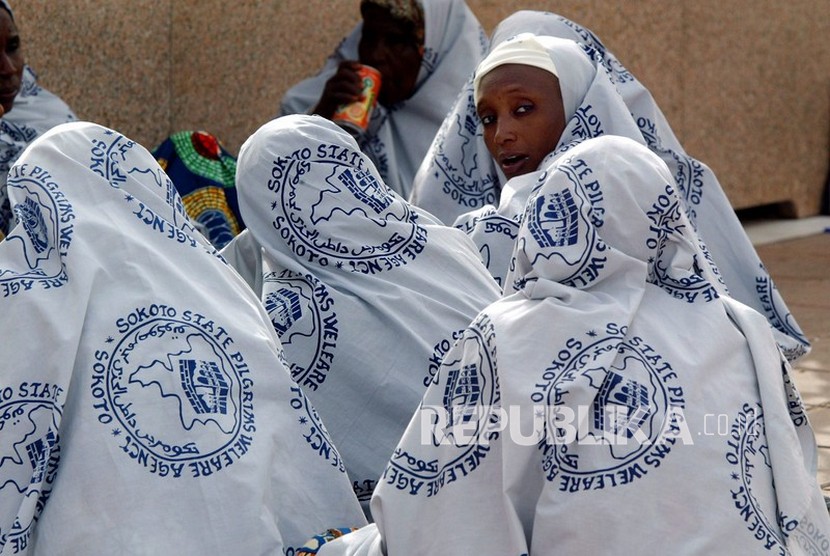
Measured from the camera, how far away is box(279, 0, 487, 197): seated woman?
19.1 feet

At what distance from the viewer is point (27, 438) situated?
2.45m

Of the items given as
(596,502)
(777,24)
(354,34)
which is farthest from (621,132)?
(777,24)

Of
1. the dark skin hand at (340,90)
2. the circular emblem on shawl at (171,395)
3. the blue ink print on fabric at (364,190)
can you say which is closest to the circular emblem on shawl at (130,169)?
the circular emblem on shawl at (171,395)

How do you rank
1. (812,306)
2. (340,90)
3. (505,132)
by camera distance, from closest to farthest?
1. (505,132)
2. (340,90)
3. (812,306)

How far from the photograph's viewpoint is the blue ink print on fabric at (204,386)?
8.24 ft

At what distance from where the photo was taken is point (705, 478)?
2193mm

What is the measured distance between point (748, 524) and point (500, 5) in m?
5.49

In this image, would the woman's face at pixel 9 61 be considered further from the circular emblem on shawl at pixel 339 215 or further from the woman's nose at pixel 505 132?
the circular emblem on shawl at pixel 339 215

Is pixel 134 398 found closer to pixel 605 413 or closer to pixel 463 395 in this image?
pixel 463 395

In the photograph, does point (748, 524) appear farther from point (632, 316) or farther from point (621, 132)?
point (621, 132)

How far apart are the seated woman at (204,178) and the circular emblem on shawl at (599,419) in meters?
3.08

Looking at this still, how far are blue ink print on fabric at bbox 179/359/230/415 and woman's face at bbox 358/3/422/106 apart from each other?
3403 mm

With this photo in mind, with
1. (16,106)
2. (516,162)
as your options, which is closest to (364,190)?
(516,162)

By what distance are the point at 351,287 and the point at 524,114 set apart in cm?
135
